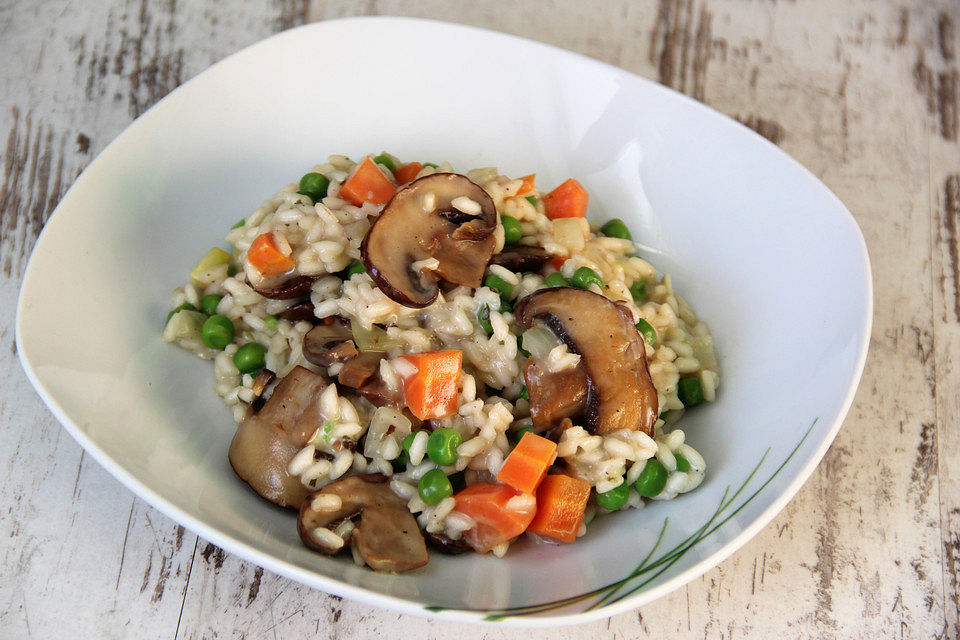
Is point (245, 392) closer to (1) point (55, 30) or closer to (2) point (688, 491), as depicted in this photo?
(2) point (688, 491)

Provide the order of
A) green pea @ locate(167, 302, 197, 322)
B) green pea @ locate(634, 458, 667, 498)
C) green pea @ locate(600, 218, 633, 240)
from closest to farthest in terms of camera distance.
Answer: green pea @ locate(634, 458, 667, 498) < green pea @ locate(167, 302, 197, 322) < green pea @ locate(600, 218, 633, 240)

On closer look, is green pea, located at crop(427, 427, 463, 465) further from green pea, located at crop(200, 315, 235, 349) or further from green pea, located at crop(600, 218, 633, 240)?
green pea, located at crop(600, 218, 633, 240)

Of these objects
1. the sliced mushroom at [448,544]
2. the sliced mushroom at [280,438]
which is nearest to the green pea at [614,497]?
the sliced mushroom at [448,544]

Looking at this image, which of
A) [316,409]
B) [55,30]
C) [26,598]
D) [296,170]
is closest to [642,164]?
[296,170]

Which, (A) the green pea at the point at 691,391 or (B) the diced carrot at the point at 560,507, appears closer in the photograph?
(B) the diced carrot at the point at 560,507

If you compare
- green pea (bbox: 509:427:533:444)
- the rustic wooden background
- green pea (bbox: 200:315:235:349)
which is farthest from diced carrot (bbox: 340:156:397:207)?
the rustic wooden background

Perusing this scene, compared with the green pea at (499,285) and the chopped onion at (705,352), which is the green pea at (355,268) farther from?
the chopped onion at (705,352)
